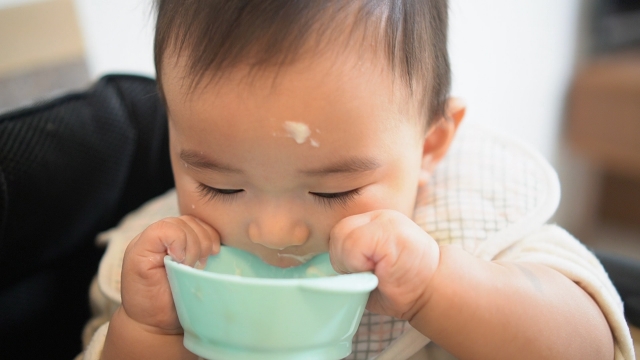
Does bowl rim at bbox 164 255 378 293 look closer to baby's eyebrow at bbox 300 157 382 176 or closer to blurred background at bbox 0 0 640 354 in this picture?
baby's eyebrow at bbox 300 157 382 176

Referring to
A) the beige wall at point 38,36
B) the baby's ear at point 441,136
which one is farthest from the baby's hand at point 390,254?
the beige wall at point 38,36

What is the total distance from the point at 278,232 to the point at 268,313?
119 millimetres

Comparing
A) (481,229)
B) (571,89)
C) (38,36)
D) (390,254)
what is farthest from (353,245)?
(571,89)

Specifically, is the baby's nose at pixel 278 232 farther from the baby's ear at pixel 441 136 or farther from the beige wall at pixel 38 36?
the beige wall at pixel 38 36

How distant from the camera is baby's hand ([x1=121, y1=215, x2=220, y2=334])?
0.59 metres

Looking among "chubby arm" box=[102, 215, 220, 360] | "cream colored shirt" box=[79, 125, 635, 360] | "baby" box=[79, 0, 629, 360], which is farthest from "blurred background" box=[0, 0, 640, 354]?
"chubby arm" box=[102, 215, 220, 360]

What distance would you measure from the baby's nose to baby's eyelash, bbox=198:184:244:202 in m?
0.04

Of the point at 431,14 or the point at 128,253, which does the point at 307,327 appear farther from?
the point at 431,14

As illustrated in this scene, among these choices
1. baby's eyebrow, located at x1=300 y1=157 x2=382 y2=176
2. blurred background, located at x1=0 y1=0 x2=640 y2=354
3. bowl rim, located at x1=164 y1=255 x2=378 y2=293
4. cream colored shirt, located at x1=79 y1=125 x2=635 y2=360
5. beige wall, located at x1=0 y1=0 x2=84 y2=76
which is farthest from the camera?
blurred background, located at x1=0 y1=0 x2=640 y2=354

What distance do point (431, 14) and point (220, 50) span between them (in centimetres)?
26

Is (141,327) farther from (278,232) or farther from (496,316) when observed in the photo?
(496,316)

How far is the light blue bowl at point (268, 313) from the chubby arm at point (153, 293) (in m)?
0.06

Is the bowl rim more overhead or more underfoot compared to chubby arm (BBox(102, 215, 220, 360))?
more overhead

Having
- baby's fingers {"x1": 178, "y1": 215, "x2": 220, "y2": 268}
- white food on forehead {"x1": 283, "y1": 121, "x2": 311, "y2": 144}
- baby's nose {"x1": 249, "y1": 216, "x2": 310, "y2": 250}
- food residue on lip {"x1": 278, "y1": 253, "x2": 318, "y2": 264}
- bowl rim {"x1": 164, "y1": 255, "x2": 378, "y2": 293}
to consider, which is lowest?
food residue on lip {"x1": 278, "y1": 253, "x2": 318, "y2": 264}
